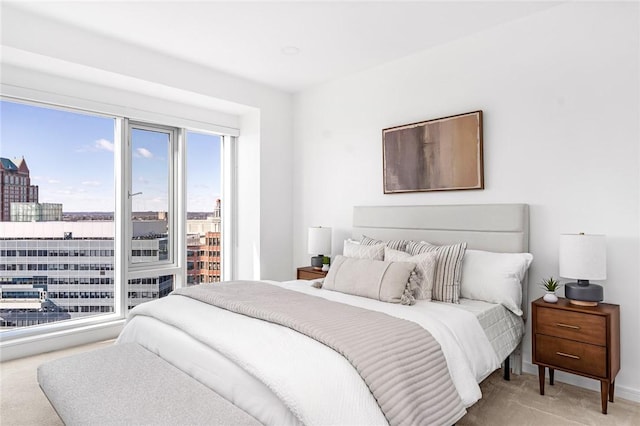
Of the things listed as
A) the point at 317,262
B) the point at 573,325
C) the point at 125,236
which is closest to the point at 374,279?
the point at 573,325

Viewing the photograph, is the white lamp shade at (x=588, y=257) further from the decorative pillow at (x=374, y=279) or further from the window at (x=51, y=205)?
the window at (x=51, y=205)

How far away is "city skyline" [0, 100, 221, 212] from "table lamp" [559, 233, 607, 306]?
374 centimetres

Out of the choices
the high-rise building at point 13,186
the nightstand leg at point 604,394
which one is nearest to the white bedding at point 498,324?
the nightstand leg at point 604,394

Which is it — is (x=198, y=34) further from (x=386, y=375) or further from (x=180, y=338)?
(x=386, y=375)

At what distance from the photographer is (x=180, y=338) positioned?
6.73ft

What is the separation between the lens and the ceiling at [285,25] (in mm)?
2758

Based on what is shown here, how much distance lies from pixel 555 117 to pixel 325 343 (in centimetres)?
234

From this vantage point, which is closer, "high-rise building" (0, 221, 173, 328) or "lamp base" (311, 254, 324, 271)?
"high-rise building" (0, 221, 173, 328)

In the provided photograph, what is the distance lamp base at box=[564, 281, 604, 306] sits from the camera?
241 cm

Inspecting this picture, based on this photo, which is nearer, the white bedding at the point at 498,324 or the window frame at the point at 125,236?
the white bedding at the point at 498,324

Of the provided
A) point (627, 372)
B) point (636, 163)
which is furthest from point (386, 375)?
point (636, 163)

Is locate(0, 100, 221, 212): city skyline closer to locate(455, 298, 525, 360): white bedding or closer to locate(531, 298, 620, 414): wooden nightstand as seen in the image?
locate(455, 298, 525, 360): white bedding

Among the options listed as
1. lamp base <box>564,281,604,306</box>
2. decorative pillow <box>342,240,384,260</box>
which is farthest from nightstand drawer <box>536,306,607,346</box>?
decorative pillow <box>342,240,384,260</box>

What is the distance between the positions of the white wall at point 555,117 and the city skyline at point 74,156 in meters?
2.47
